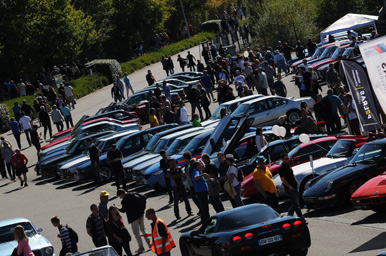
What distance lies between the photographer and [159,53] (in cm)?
6316

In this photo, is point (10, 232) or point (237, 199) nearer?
point (237, 199)

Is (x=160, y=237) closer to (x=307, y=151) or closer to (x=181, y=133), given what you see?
(x=307, y=151)

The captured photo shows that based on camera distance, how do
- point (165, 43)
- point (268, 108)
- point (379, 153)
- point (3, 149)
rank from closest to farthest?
point (379, 153)
point (268, 108)
point (3, 149)
point (165, 43)

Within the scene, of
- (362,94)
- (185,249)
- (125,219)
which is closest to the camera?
(185,249)

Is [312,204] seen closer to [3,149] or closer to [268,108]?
[268,108]

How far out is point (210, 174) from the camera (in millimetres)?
16891

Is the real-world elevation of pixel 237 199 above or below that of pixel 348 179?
above

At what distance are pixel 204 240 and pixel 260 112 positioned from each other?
1470 cm

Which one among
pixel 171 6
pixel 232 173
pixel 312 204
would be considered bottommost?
pixel 312 204

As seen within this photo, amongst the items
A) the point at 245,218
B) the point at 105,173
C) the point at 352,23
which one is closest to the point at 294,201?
the point at 245,218

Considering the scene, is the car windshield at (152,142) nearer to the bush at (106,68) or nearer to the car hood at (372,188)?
the car hood at (372,188)

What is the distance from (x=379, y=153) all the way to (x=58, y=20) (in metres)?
42.4

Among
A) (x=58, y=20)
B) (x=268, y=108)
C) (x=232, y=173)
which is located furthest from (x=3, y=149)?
(x=58, y=20)

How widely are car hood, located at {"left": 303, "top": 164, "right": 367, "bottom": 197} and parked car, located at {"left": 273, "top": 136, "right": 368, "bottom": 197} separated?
866 millimetres
